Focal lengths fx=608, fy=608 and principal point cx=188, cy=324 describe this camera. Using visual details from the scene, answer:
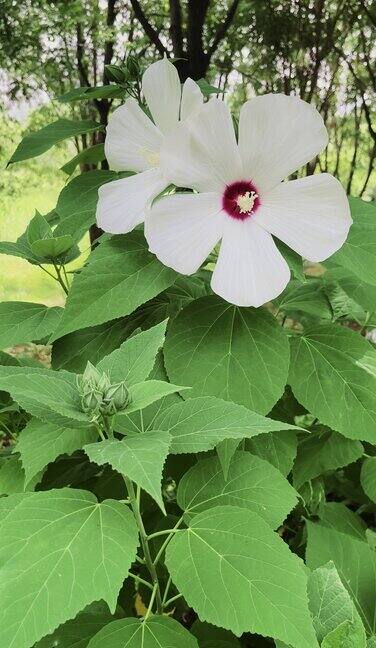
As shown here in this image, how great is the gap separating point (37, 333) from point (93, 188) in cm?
30

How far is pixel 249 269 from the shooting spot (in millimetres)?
775

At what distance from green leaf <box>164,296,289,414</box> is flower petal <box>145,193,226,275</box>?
0.13 m

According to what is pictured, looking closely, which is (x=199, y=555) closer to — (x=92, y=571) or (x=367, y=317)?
(x=92, y=571)

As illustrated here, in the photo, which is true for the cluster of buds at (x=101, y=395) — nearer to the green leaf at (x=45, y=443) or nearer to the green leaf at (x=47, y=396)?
the green leaf at (x=47, y=396)

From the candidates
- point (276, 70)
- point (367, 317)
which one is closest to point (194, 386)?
point (367, 317)

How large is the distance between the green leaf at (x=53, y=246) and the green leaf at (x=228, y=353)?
0.24m

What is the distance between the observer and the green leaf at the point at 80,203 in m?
1.05

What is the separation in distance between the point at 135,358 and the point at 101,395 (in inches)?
3.5

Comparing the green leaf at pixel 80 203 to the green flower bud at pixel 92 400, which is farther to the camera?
the green leaf at pixel 80 203

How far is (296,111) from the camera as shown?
2.45 ft

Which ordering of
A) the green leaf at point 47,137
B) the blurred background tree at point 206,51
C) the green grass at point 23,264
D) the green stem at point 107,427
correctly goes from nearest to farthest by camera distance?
the green stem at point 107,427, the green leaf at point 47,137, the blurred background tree at point 206,51, the green grass at point 23,264

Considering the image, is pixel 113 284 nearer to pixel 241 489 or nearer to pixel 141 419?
pixel 141 419

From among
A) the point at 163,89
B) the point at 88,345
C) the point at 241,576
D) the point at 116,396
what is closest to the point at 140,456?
the point at 116,396

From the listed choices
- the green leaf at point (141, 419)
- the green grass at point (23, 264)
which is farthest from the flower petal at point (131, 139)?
the green grass at point (23, 264)
